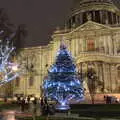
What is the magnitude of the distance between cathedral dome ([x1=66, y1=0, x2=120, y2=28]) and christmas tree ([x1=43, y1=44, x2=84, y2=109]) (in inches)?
1808

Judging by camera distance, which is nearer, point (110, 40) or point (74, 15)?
point (110, 40)

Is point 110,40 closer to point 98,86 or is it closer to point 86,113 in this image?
point 98,86

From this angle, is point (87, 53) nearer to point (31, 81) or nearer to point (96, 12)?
point (31, 81)

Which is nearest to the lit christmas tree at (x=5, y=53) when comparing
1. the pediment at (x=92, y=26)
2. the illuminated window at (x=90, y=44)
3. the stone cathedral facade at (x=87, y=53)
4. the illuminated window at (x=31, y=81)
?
the stone cathedral facade at (x=87, y=53)

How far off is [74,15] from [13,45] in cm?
4411

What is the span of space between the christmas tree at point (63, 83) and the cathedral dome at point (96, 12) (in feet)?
151

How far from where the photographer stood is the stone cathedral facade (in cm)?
5272

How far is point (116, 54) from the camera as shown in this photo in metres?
57.2

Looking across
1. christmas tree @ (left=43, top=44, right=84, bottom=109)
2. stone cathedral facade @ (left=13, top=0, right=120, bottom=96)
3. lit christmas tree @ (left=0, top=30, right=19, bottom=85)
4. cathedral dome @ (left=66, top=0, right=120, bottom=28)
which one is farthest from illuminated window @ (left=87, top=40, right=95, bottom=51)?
christmas tree @ (left=43, top=44, right=84, bottom=109)

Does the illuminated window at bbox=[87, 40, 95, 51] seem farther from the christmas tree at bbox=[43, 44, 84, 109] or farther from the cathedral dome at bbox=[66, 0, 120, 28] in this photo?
the christmas tree at bbox=[43, 44, 84, 109]

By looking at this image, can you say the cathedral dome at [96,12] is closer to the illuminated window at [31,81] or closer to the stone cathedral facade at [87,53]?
the stone cathedral facade at [87,53]

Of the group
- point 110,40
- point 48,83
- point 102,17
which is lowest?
point 48,83

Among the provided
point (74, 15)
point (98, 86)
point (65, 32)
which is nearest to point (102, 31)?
point (65, 32)

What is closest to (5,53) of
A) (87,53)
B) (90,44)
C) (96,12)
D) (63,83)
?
(63,83)
